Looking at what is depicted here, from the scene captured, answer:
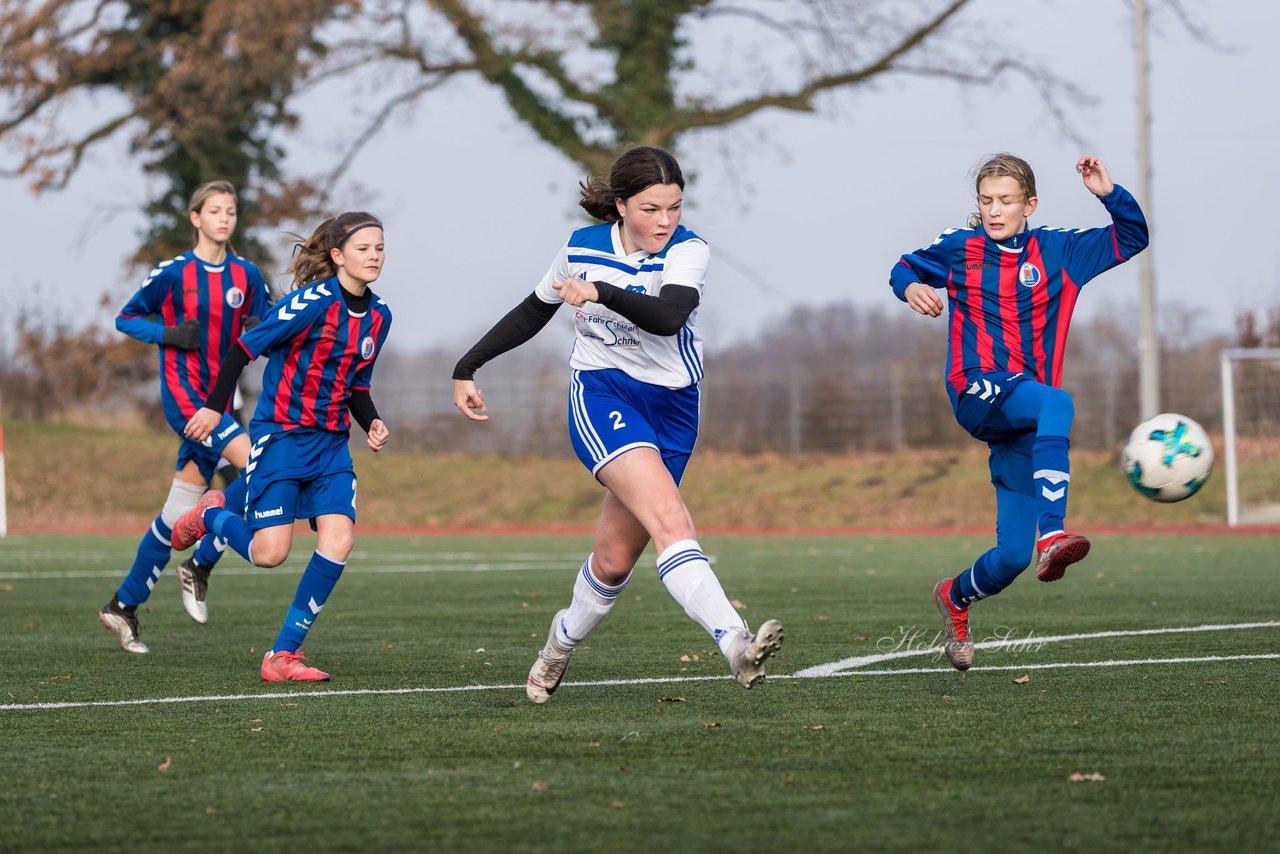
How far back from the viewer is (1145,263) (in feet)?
77.2

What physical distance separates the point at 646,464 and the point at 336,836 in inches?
76.3

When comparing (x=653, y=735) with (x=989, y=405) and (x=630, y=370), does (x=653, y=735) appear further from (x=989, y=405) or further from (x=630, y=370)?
(x=989, y=405)

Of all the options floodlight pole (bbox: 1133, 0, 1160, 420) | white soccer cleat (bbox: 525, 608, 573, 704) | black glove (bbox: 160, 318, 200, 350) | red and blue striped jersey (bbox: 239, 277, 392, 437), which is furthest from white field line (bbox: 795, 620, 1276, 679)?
floodlight pole (bbox: 1133, 0, 1160, 420)

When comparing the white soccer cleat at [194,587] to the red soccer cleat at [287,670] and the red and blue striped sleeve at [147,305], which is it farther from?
the red soccer cleat at [287,670]

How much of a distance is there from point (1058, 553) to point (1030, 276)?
1268 millimetres

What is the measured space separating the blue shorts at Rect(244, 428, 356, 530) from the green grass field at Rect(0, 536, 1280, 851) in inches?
27.3

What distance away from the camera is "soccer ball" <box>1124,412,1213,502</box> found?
21.2 feet

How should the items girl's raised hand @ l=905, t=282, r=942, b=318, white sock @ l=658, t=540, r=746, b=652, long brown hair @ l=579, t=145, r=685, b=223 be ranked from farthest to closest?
1. girl's raised hand @ l=905, t=282, r=942, b=318
2. long brown hair @ l=579, t=145, r=685, b=223
3. white sock @ l=658, t=540, r=746, b=652

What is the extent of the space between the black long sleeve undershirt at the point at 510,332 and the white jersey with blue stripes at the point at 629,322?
0.22m

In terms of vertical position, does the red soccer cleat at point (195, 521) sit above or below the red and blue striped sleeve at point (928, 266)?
below

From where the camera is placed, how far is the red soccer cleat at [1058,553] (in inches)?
220

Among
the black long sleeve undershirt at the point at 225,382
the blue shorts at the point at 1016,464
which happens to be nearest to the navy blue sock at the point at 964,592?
the blue shorts at the point at 1016,464

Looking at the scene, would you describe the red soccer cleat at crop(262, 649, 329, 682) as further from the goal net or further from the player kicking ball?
the goal net

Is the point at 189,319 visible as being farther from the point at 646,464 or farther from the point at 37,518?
the point at 37,518
